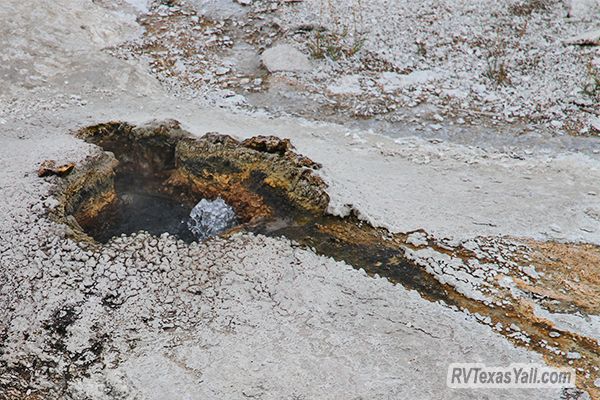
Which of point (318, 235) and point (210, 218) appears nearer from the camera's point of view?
point (318, 235)

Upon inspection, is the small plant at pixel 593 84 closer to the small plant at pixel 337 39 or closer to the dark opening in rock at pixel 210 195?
the small plant at pixel 337 39

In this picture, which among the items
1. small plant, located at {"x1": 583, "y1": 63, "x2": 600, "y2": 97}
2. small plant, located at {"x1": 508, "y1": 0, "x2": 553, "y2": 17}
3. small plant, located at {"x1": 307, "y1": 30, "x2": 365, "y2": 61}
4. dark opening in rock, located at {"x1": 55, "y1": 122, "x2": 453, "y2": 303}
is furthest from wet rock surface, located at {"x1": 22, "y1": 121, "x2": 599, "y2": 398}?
small plant, located at {"x1": 508, "y1": 0, "x2": 553, "y2": 17}

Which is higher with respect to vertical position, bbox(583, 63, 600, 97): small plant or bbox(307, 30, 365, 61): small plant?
bbox(583, 63, 600, 97): small plant

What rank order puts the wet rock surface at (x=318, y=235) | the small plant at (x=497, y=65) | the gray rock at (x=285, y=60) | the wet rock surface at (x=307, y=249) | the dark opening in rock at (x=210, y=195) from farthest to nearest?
the gray rock at (x=285, y=60) → the small plant at (x=497, y=65) → the dark opening in rock at (x=210, y=195) → the wet rock surface at (x=318, y=235) → the wet rock surface at (x=307, y=249)

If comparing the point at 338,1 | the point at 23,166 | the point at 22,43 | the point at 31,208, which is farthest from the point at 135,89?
the point at 338,1

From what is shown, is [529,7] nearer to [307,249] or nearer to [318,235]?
[318,235]

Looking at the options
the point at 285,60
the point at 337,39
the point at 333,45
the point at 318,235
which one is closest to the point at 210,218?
the point at 318,235


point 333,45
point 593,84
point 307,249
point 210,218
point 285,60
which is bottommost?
point 210,218

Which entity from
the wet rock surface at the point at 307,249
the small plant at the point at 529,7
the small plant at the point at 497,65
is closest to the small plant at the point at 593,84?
the wet rock surface at the point at 307,249

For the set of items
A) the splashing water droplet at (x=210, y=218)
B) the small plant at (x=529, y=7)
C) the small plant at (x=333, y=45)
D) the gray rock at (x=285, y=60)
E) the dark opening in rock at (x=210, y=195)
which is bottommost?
the splashing water droplet at (x=210, y=218)

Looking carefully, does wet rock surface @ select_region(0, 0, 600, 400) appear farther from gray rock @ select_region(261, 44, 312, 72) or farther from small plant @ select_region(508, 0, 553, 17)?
small plant @ select_region(508, 0, 553, 17)

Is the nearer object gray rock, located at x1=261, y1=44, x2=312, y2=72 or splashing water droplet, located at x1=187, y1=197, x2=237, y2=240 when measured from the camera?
splashing water droplet, located at x1=187, y1=197, x2=237, y2=240

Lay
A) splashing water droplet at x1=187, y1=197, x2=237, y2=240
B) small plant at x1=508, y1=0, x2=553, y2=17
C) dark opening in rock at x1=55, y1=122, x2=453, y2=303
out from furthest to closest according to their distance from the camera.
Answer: small plant at x1=508, y1=0, x2=553, y2=17
splashing water droplet at x1=187, y1=197, x2=237, y2=240
dark opening in rock at x1=55, y1=122, x2=453, y2=303

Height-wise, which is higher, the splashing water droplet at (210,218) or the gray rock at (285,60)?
the gray rock at (285,60)
